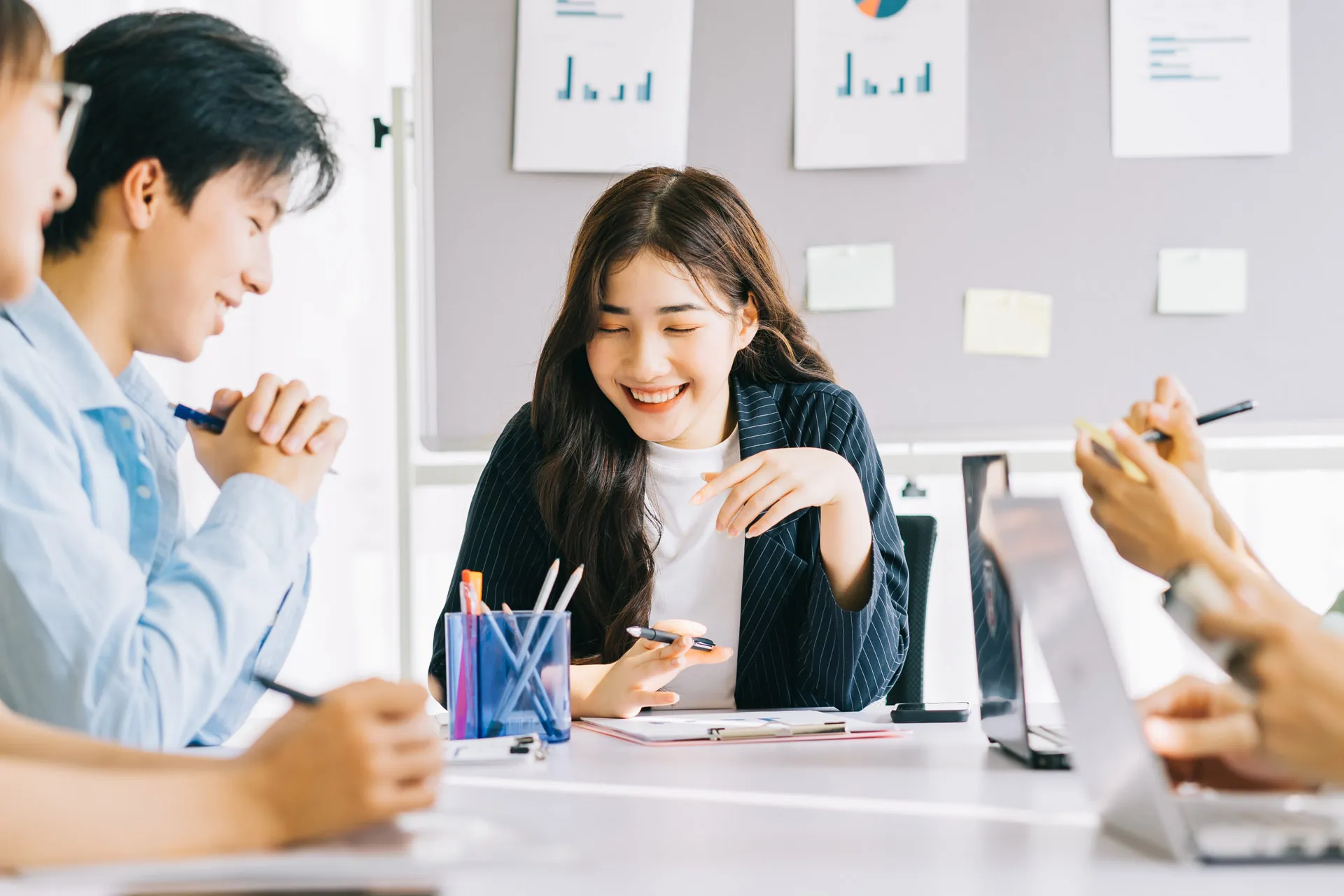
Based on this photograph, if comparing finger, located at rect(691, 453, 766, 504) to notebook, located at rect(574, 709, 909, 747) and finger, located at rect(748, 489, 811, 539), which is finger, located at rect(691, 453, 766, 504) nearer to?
finger, located at rect(748, 489, 811, 539)

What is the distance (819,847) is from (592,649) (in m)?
0.91

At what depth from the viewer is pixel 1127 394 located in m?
2.19

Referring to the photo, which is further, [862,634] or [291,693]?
[862,634]

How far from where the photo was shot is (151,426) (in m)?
1.12

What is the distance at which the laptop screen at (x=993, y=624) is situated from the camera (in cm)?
89

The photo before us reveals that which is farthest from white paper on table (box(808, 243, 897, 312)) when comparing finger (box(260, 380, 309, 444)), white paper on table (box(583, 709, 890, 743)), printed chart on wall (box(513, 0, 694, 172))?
finger (box(260, 380, 309, 444))

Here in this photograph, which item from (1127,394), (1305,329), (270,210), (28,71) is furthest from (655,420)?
(1305,329)

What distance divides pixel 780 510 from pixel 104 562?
0.67 meters

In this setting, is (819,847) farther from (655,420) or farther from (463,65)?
(463,65)

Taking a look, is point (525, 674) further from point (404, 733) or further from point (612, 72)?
point (612, 72)

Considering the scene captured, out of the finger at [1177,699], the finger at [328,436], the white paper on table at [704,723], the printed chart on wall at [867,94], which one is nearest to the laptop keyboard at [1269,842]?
the finger at [1177,699]

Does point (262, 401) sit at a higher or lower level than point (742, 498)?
higher

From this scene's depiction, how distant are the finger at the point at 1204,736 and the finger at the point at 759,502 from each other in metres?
0.62

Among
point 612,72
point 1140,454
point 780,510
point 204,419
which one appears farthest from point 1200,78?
point 204,419
